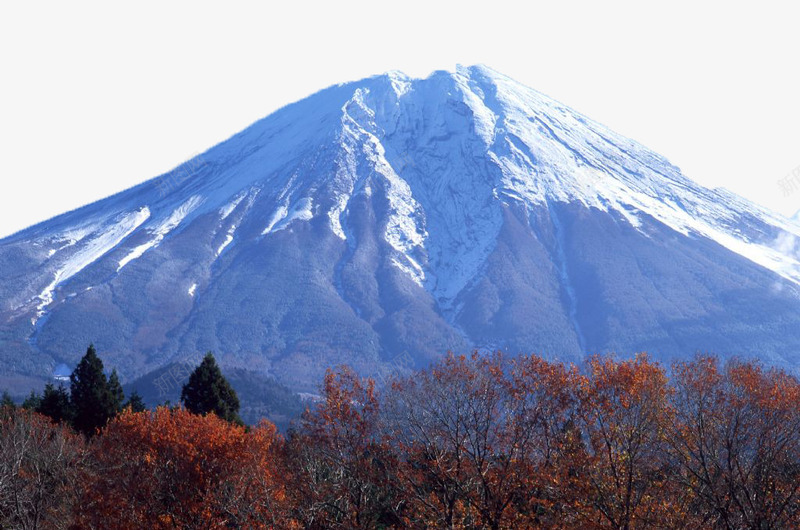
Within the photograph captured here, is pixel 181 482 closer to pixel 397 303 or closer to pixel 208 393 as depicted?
pixel 208 393

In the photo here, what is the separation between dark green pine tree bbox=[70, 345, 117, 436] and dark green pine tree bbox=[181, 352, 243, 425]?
5793 millimetres

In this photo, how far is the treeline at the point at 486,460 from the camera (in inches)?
944

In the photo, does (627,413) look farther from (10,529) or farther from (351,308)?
(351,308)

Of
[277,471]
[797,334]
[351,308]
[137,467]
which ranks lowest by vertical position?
[797,334]

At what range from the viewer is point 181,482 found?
30.5 meters

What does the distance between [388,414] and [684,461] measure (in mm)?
11309

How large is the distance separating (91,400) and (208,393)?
9099 millimetres

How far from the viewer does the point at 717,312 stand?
16125 cm

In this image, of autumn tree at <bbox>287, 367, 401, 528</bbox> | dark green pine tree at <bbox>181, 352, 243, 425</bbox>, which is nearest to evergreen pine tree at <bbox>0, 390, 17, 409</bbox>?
dark green pine tree at <bbox>181, 352, 243, 425</bbox>

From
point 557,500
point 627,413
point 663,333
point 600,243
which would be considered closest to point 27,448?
point 557,500

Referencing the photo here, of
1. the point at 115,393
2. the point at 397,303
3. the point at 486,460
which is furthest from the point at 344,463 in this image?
the point at 397,303

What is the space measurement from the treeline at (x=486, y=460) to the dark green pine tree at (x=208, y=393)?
17.4m

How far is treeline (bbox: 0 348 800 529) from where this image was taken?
78.6 ft

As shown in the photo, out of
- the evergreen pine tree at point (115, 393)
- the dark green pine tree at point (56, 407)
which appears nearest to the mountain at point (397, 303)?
the evergreen pine tree at point (115, 393)
